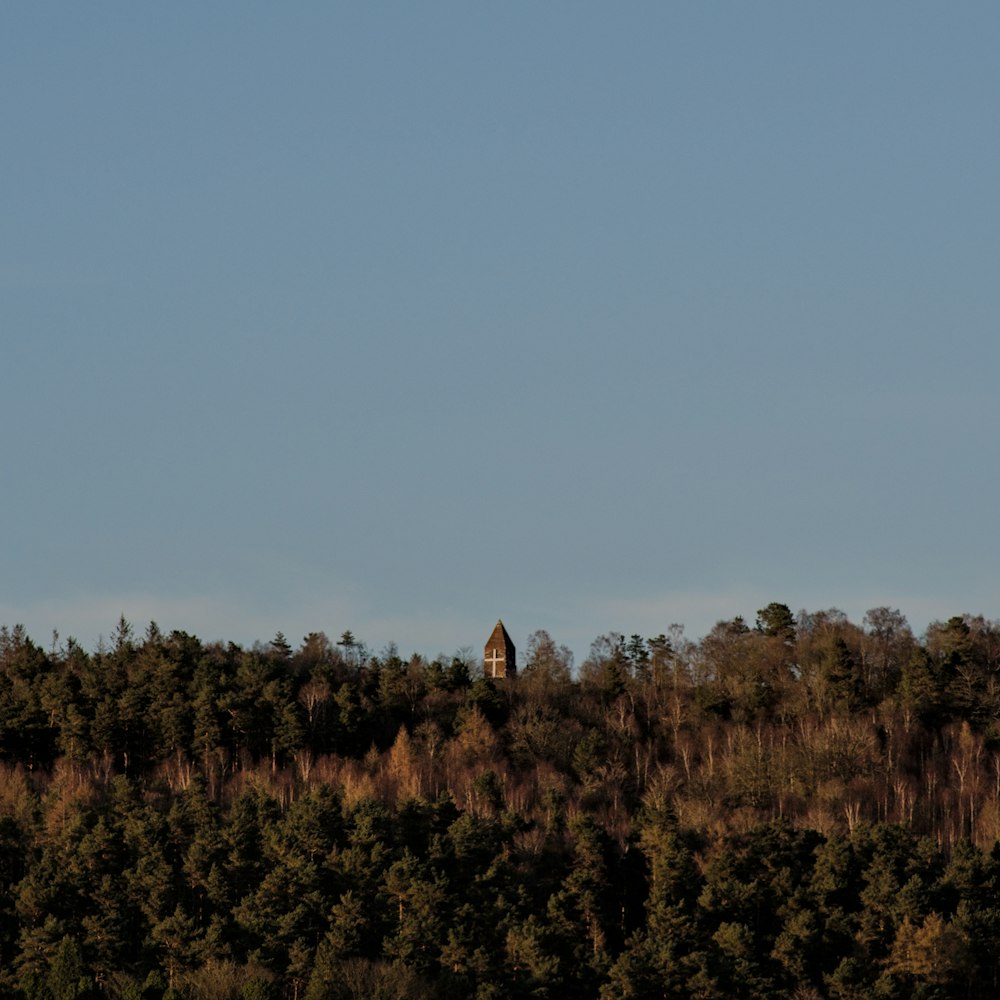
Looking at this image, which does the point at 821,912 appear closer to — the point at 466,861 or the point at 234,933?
the point at 466,861

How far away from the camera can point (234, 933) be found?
282ft

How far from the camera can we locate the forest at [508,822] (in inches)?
3295

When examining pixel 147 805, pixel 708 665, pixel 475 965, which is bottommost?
pixel 475 965

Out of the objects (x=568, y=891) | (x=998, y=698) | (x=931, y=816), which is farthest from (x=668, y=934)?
(x=998, y=698)

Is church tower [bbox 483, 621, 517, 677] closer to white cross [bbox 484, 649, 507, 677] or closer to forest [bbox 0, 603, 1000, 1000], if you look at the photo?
white cross [bbox 484, 649, 507, 677]

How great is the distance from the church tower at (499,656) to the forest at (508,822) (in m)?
4.83

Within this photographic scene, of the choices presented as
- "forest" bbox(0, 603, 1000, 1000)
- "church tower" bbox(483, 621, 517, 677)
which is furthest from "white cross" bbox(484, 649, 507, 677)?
"forest" bbox(0, 603, 1000, 1000)

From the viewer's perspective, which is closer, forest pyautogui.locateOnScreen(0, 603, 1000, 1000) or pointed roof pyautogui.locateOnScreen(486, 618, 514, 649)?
forest pyautogui.locateOnScreen(0, 603, 1000, 1000)

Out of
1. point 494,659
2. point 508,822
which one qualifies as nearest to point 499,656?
point 494,659

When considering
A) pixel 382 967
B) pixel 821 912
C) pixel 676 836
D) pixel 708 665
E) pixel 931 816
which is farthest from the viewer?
pixel 708 665

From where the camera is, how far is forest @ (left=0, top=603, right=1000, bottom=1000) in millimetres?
83688

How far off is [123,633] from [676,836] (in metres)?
60.0

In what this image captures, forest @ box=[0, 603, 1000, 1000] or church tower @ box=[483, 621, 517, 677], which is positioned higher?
church tower @ box=[483, 621, 517, 677]

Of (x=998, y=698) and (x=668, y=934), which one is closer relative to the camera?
(x=668, y=934)
